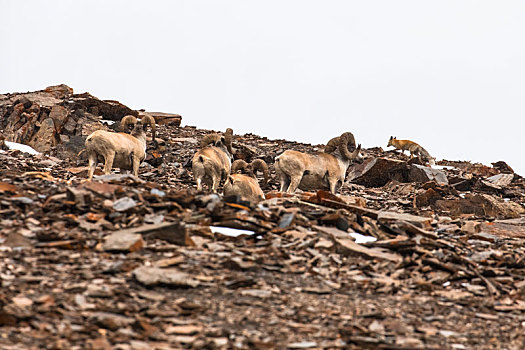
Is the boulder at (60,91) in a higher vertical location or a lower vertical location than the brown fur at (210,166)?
higher

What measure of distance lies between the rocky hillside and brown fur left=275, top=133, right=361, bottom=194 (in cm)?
554

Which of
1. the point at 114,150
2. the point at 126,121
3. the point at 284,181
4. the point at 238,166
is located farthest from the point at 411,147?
the point at 114,150

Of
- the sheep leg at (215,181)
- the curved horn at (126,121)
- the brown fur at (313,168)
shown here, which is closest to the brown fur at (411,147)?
the brown fur at (313,168)

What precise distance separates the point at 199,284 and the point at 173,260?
2.00 feet

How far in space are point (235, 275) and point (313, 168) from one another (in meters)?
11.1

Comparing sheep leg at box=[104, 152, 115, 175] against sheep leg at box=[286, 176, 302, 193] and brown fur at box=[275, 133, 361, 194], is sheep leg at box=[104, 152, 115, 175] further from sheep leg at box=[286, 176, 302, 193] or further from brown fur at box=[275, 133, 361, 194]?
sheep leg at box=[286, 176, 302, 193]

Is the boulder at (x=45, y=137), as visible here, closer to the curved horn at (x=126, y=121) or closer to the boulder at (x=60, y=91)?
the boulder at (x=60, y=91)

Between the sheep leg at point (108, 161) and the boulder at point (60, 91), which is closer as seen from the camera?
the sheep leg at point (108, 161)

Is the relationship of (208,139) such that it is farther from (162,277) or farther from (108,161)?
(162,277)

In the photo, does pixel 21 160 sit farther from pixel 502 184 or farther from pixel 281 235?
pixel 502 184

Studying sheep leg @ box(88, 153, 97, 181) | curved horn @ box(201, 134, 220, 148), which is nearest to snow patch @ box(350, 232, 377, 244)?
curved horn @ box(201, 134, 220, 148)

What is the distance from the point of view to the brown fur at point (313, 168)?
17.3 meters

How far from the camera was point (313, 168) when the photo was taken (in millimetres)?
17750

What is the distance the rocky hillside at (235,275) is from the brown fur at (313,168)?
5.54 metres
